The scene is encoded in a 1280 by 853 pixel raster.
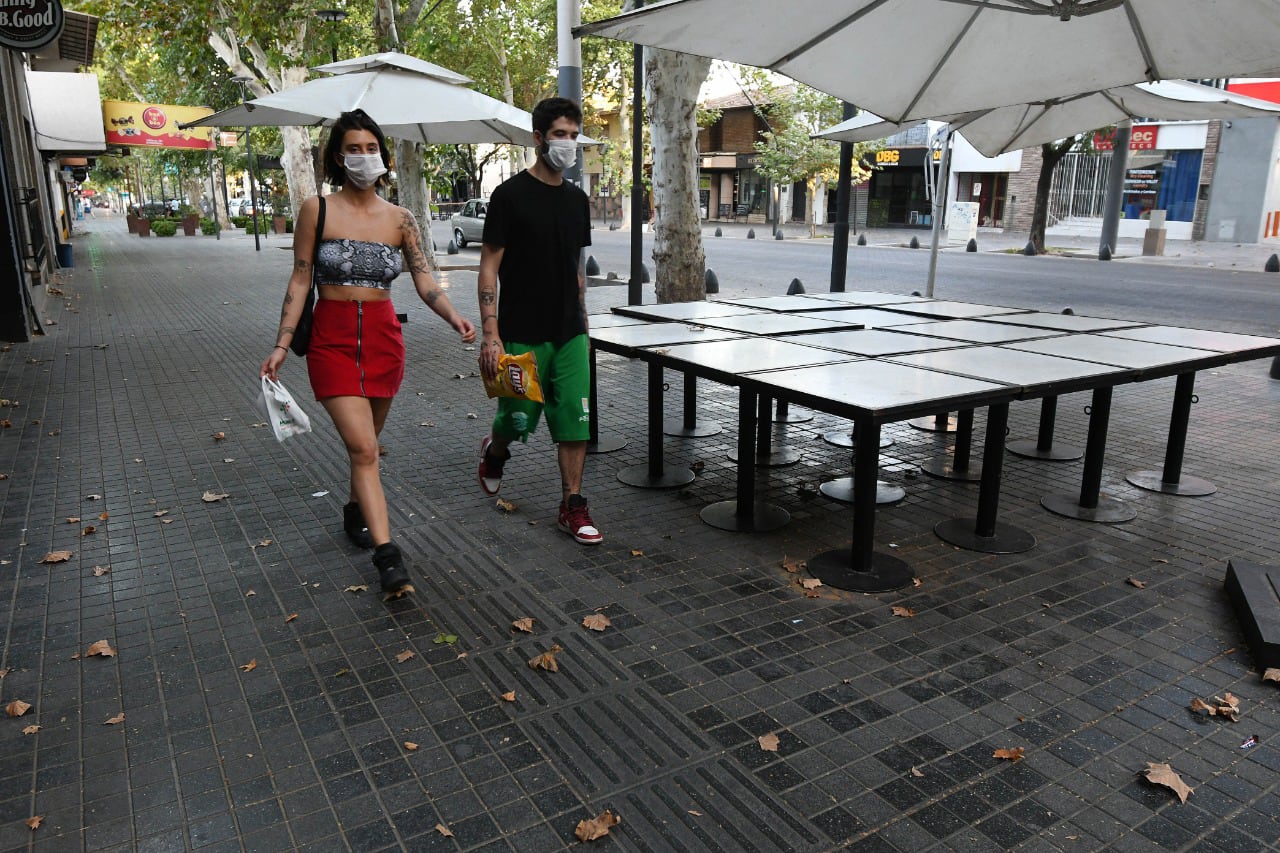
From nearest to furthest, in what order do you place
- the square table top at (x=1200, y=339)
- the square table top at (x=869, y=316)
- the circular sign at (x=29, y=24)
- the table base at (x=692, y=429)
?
the square table top at (x=1200, y=339) → the square table top at (x=869, y=316) → the table base at (x=692, y=429) → the circular sign at (x=29, y=24)

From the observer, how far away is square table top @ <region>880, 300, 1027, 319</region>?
24.5 ft

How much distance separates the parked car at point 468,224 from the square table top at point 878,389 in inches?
1056

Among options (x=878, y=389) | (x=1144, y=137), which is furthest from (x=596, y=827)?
(x=1144, y=137)

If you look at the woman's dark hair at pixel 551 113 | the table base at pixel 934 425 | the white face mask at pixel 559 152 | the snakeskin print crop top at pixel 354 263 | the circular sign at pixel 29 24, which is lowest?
the table base at pixel 934 425

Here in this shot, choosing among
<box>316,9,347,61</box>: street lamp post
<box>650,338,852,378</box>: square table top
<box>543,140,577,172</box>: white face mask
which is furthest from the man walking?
<box>316,9,347,61</box>: street lamp post

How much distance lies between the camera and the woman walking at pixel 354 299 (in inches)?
168

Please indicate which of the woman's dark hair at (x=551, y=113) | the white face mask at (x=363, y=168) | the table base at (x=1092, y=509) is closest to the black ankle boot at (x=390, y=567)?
the white face mask at (x=363, y=168)

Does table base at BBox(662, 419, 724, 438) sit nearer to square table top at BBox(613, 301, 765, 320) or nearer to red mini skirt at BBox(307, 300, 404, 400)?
square table top at BBox(613, 301, 765, 320)

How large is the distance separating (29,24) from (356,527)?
310 inches

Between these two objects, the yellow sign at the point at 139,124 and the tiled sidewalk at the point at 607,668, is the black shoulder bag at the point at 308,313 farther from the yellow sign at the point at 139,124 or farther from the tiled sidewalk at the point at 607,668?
the yellow sign at the point at 139,124

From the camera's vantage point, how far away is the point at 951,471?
6348mm

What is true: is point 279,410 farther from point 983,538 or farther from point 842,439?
point 842,439

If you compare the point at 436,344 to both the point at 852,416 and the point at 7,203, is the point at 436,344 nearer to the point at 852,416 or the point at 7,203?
the point at 7,203

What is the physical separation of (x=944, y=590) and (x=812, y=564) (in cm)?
65
